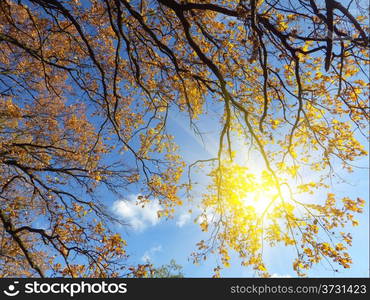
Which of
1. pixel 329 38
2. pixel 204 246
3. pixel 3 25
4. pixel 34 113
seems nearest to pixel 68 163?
pixel 34 113

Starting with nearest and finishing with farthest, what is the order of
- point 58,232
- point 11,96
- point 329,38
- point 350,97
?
point 329,38
point 350,97
point 58,232
point 11,96

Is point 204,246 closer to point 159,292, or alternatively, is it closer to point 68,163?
point 159,292

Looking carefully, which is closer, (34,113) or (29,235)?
(34,113)

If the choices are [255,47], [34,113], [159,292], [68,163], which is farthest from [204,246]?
[34,113]

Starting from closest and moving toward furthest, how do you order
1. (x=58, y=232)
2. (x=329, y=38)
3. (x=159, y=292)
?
(x=329, y=38)
(x=159, y=292)
(x=58, y=232)

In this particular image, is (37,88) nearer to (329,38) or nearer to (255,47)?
(255,47)

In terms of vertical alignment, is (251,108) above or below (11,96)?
below

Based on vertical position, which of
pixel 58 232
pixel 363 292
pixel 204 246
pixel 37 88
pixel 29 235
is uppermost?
pixel 37 88

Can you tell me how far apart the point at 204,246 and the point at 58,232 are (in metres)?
4.76

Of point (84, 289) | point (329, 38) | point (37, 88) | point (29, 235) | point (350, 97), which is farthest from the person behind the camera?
point (29, 235)

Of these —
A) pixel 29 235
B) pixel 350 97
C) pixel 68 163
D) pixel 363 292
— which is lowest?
pixel 363 292

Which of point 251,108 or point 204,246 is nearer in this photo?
point 204,246

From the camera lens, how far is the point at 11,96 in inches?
324

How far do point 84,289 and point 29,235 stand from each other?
26.4 ft
